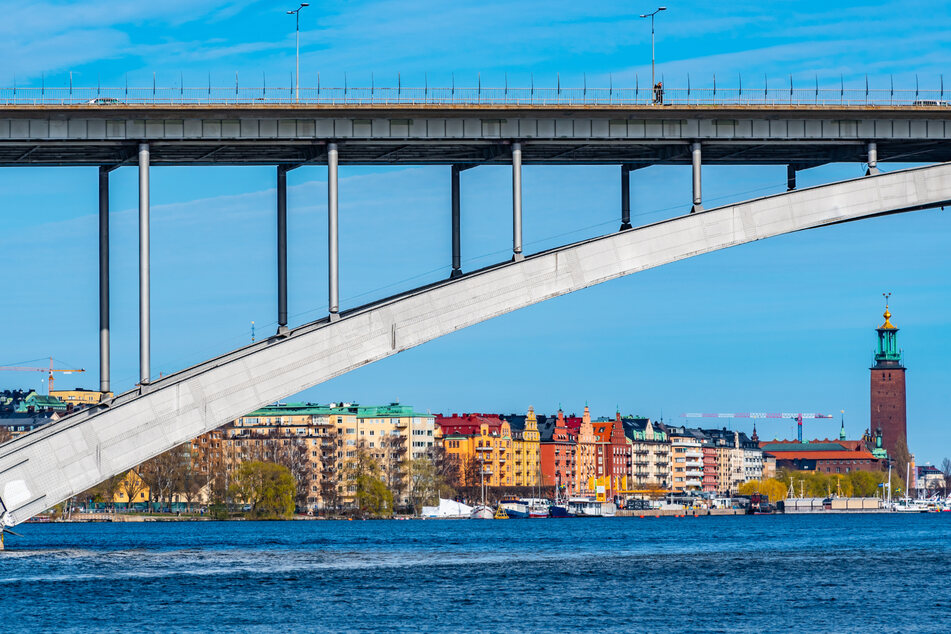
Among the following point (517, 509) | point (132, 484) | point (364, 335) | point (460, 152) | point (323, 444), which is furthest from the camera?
point (323, 444)

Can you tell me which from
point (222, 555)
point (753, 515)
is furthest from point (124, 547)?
point (753, 515)

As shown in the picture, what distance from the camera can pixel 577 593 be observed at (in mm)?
42062

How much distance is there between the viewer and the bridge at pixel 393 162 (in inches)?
1647

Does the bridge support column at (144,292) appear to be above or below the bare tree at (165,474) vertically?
above

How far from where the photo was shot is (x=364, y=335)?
43281 mm

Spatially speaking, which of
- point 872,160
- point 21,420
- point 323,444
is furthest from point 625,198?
point 21,420

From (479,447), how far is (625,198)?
463ft

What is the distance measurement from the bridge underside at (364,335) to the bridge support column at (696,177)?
0.98 ft

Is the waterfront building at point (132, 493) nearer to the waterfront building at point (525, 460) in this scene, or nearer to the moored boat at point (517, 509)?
the moored boat at point (517, 509)

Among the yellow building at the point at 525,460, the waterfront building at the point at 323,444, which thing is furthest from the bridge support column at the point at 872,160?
the yellow building at the point at 525,460

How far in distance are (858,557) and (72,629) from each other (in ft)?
117

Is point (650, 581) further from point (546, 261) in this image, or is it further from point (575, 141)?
point (575, 141)

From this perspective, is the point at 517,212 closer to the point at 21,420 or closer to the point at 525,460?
the point at 21,420

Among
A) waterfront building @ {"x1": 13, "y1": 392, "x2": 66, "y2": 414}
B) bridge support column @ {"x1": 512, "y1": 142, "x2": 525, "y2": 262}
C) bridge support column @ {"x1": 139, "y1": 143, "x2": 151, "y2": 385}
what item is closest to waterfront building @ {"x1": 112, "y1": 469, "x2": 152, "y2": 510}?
waterfront building @ {"x1": 13, "y1": 392, "x2": 66, "y2": 414}
